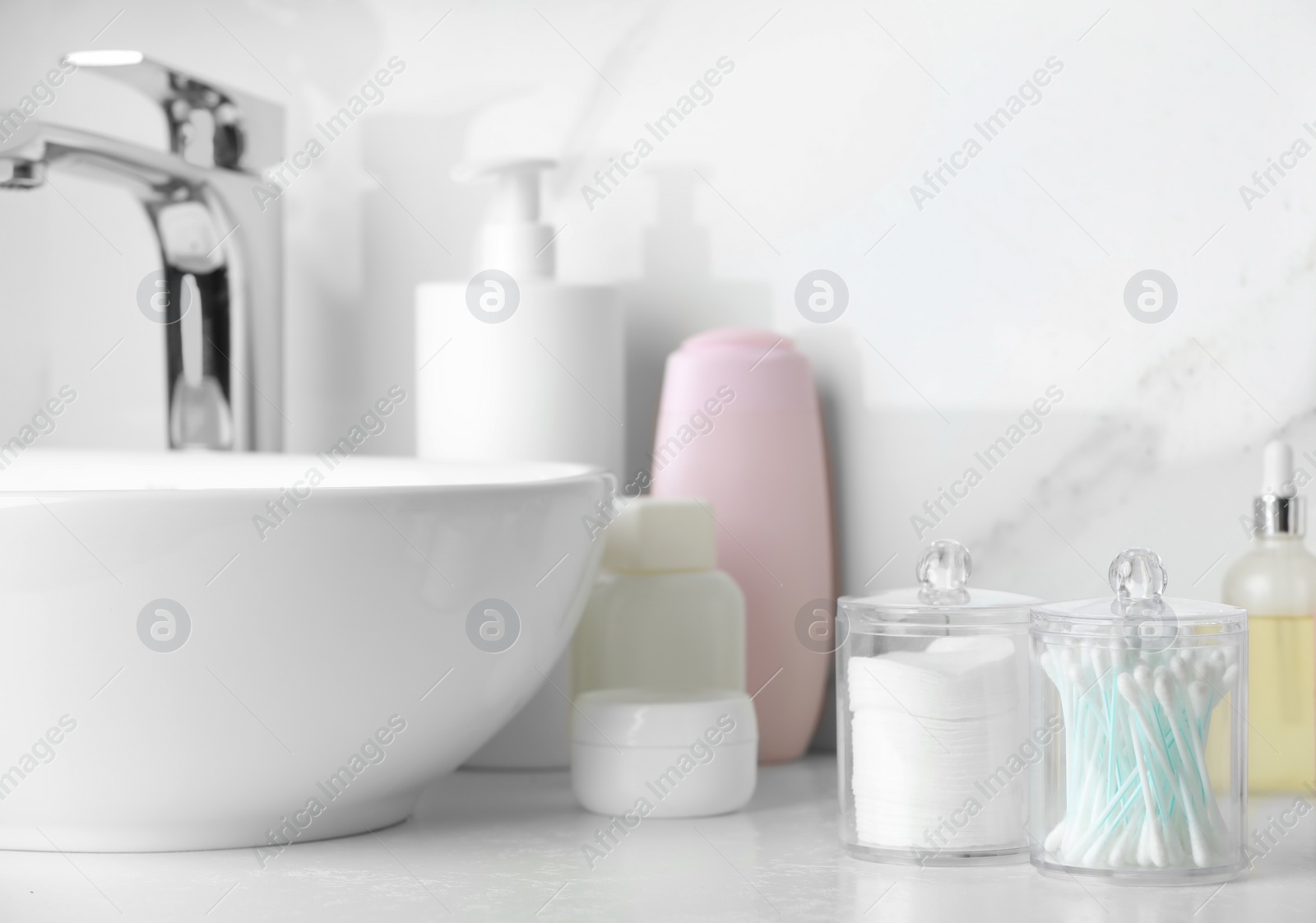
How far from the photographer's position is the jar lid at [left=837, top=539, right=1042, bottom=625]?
1.82ft

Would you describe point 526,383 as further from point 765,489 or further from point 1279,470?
point 1279,470

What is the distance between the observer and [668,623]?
0.71 metres

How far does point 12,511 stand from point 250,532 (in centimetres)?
8

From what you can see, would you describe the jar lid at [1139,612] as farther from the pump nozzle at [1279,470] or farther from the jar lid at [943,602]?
the pump nozzle at [1279,470]

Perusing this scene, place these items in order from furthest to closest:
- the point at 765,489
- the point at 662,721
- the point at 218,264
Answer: the point at 218,264, the point at 765,489, the point at 662,721

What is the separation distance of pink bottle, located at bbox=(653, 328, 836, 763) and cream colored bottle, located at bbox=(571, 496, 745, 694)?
0.14 ft

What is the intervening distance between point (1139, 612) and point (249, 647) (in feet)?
1.05

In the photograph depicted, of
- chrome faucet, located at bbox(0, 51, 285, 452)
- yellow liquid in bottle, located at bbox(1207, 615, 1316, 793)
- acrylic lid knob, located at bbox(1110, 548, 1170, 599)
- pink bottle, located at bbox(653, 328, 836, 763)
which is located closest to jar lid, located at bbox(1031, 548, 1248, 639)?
acrylic lid knob, located at bbox(1110, 548, 1170, 599)

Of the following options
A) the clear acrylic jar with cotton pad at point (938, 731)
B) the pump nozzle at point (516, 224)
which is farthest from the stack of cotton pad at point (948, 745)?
the pump nozzle at point (516, 224)

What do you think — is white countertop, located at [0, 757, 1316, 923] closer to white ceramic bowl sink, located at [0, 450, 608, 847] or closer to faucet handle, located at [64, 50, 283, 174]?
white ceramic bowl sink, located at [0, 450, 608, 847]

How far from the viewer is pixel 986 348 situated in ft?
2.48

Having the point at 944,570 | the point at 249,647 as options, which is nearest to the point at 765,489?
the point at 944,570

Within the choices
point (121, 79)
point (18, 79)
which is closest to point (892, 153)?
point (121, 79)

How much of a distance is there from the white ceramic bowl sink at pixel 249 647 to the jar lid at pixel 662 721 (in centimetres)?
6
